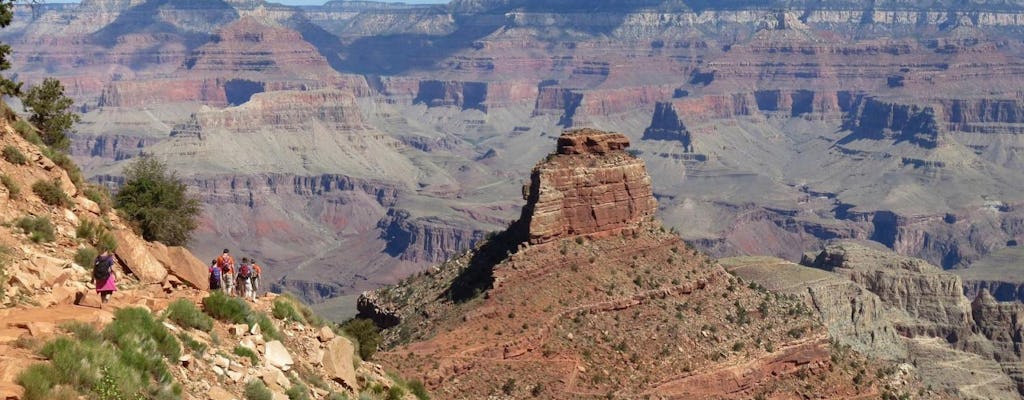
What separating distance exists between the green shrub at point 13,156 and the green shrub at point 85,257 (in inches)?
171

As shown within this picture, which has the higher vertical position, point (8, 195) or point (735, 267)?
point (8, 195)

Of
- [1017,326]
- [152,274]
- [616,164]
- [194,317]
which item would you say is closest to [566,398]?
[616,164]

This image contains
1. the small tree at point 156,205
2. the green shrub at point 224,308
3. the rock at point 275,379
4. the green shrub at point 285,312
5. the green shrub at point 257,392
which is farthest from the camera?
the small tree at point 156,205

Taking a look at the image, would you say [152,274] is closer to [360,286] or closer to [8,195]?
[8,195]

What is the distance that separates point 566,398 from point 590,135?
1194 cm

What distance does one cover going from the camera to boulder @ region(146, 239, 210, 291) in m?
29.4

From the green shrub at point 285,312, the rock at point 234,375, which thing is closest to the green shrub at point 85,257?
the green shrub at point 285,312

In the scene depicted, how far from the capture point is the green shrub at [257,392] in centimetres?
2188

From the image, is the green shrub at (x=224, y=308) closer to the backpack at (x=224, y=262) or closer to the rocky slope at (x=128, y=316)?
the rocky slope at (x=128, y=316)

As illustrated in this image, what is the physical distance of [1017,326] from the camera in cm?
9788

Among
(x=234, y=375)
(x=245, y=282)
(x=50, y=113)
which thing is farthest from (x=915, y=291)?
(x=234, y=375)

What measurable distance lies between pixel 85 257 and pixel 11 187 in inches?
120

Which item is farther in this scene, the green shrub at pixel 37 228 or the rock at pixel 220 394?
the green shrub at pixel 37 228

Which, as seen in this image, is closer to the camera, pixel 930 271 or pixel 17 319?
pixel 17 319
